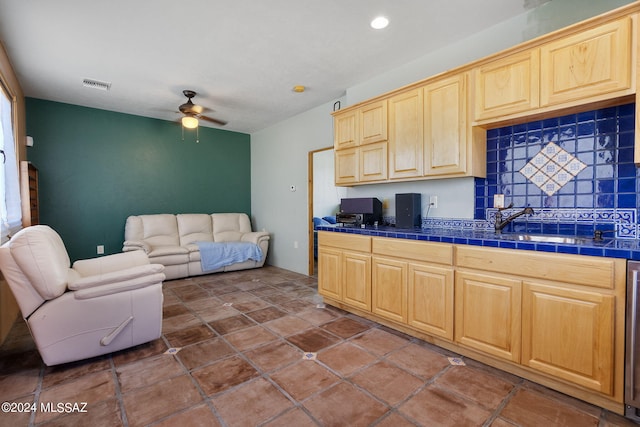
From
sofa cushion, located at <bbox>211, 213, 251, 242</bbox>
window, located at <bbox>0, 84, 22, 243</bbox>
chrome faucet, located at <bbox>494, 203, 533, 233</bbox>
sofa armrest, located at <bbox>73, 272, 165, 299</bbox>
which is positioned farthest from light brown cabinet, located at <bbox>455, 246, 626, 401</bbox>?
sofa cushion, located at <bbox>211, 213, 251, 242</bbox>

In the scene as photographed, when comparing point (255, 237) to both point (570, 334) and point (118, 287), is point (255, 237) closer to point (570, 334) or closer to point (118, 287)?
point (118, 287)

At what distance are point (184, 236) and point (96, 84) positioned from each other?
2.54 metres

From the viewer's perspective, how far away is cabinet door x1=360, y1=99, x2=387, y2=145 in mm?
3035

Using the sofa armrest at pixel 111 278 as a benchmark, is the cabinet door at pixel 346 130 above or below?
above

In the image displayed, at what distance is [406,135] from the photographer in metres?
2.85

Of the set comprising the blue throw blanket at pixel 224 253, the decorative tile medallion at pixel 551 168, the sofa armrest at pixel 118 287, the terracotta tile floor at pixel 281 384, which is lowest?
the terracotta tile floor at pixel 281 384

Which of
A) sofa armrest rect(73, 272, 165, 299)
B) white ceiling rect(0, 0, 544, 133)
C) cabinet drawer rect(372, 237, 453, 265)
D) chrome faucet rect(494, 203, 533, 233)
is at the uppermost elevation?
white ceiling rect(0, 0, 544, 133)

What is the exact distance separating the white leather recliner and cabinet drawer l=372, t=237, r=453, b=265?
6.27 feet

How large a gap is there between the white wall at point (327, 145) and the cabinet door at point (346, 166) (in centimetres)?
29

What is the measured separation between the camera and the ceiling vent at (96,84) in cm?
360

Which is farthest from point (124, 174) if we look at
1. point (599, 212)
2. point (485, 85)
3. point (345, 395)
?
point (599, 212)

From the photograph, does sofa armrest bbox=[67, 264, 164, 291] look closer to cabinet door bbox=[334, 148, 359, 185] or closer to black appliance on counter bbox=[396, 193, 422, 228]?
cabinet door bbox=[334, 148, 359, 185]

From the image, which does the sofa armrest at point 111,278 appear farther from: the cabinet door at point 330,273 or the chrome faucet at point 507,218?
the chrome faucet at point 507,218

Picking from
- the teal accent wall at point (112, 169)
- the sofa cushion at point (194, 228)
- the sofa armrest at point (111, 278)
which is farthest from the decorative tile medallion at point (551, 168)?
the teal accent wall at point (112, 169)
